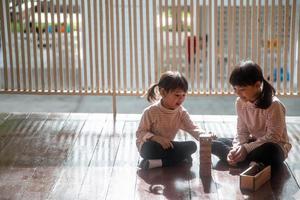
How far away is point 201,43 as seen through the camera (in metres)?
4.30

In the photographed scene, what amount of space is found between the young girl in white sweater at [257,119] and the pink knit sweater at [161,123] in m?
0.26

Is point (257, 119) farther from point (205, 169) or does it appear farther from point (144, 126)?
point (144, 126)

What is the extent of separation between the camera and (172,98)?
3109 mm

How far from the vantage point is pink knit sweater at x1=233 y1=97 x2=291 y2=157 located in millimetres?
3055

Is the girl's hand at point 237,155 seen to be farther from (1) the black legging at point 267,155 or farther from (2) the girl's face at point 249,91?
(2) the girl's face at point 249,91

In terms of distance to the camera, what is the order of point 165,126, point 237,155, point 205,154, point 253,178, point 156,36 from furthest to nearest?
1. point 156,36
2. point 165,126
3. point 237,155
4. point 205,154
5. point 253,178

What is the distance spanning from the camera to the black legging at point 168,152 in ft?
10.3

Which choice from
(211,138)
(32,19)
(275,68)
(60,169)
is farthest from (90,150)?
(275,68)

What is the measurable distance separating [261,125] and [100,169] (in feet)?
2.92

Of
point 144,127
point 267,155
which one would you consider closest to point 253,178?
point 267,155

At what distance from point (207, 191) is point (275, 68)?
70.6 inches

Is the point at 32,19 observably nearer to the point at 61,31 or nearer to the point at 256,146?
the point at 61,31

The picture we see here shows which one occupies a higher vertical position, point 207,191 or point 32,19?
point 32,19

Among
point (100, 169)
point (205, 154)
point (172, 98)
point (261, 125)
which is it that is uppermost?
point (172, 98)
